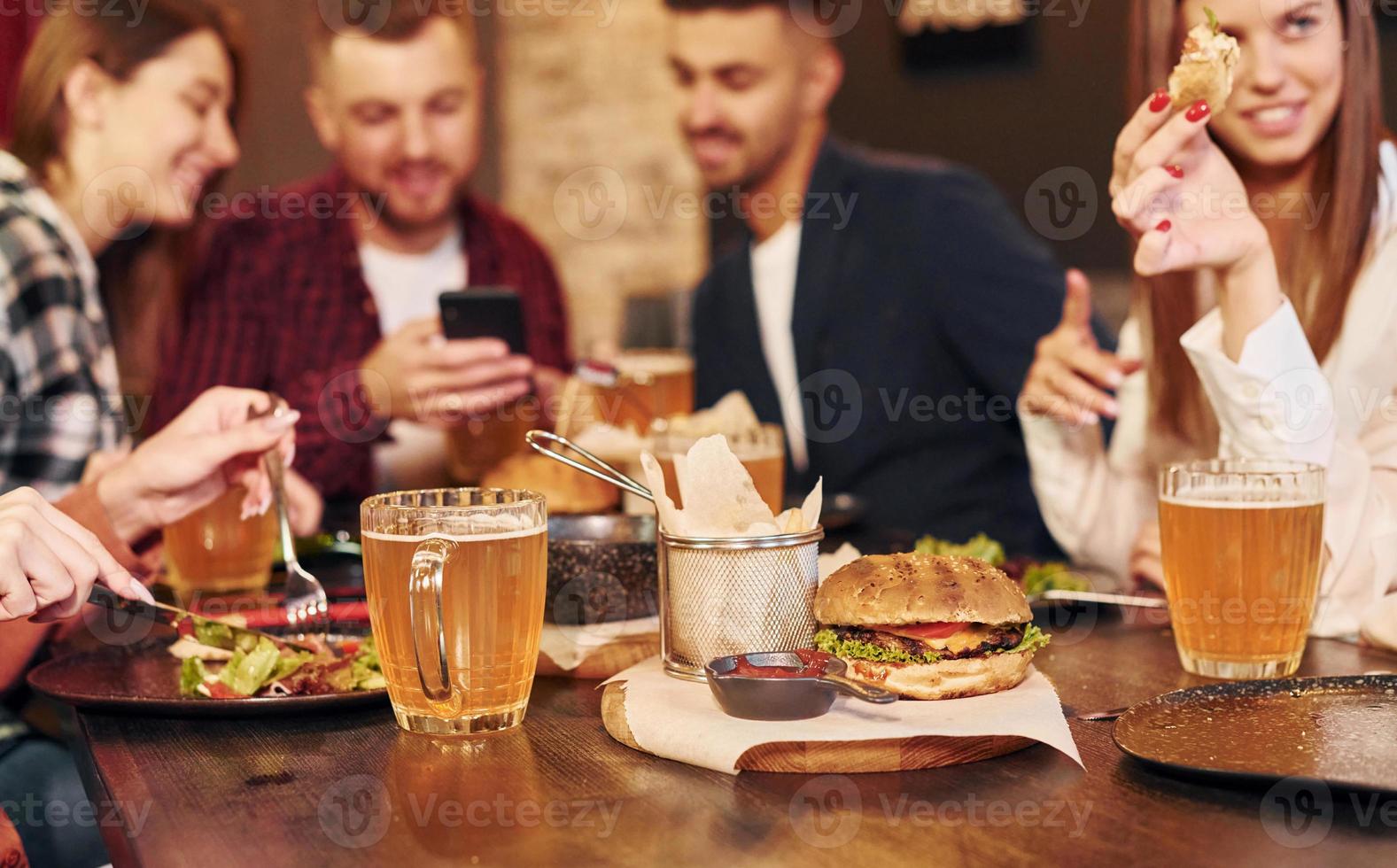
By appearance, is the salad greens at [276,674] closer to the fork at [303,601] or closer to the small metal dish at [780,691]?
the fork at [303,601]

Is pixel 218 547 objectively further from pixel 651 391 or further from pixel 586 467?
pixel 651 391

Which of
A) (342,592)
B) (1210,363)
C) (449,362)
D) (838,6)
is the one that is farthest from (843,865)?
(838,6)

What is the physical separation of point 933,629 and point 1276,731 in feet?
0.81

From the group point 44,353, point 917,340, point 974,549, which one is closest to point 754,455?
point 974,549

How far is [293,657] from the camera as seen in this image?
1160 millimetres

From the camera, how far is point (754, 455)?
153 cm

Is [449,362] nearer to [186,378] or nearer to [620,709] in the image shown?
[186,378]

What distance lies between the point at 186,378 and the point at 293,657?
2.14 meters

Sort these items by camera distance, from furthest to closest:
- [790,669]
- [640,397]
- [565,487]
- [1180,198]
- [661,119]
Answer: [661,119] < [640,397] < [565,487] < [1180,198] < [790,669]

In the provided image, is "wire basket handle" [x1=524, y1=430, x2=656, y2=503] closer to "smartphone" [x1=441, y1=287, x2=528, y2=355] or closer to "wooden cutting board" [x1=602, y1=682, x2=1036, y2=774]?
"wooden cutting board" [x1=602, y1=682, x2=1036, y2=774]

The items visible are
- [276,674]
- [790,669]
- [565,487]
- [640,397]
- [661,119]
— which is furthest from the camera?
[661,119]

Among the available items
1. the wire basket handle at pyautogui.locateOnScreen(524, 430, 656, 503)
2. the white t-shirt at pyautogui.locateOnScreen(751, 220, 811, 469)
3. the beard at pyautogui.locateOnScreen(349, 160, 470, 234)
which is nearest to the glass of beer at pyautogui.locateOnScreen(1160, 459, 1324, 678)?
the wire basket handle at pyautogui.locateOnScreen(524, 430, 656, 503)

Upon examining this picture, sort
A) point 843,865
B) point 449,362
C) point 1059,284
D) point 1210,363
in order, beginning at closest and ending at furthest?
1. point 843,865
2. point 1210,363
3. point 449,362
4. point 1059,284

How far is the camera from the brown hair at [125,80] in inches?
104
